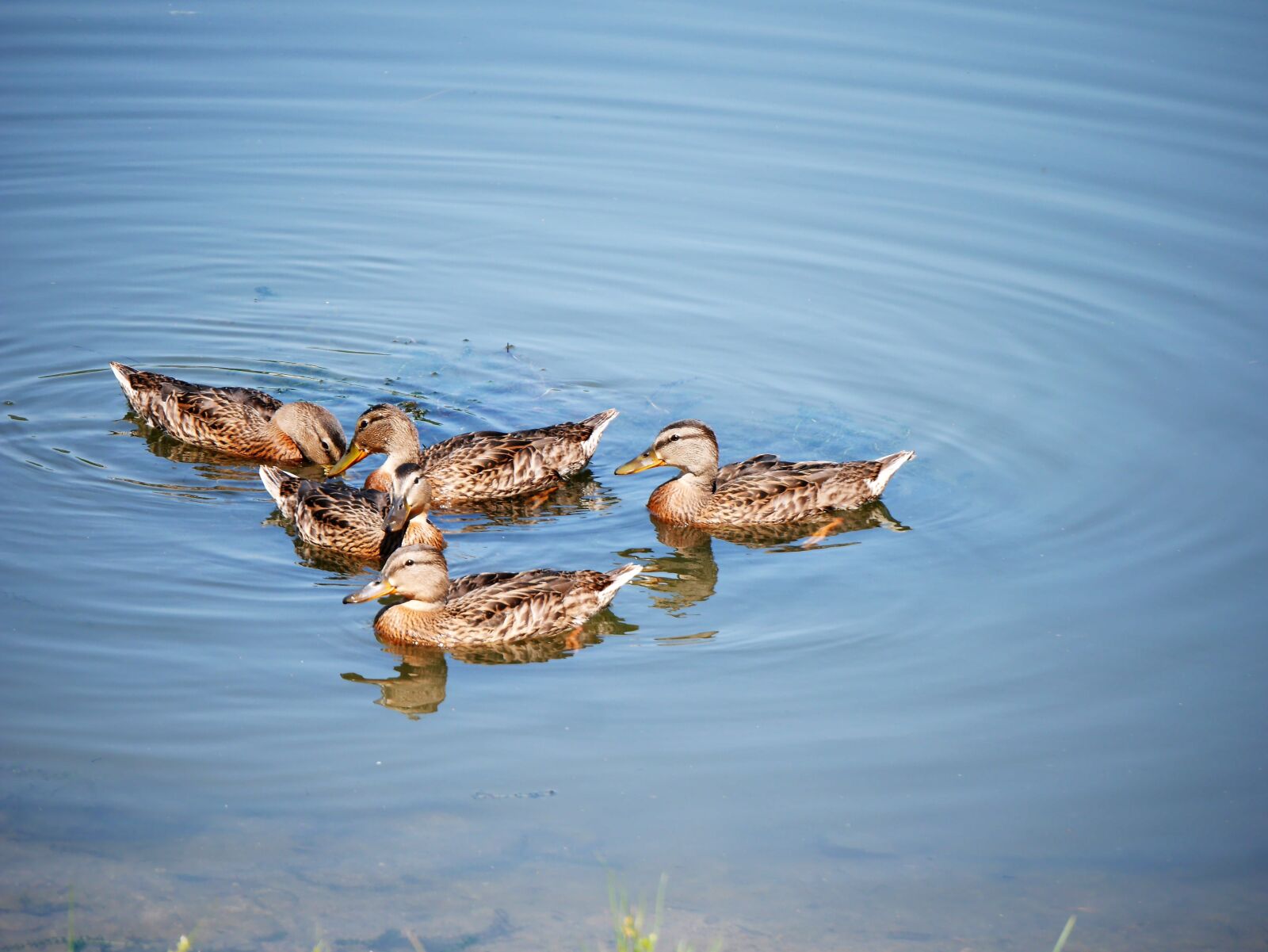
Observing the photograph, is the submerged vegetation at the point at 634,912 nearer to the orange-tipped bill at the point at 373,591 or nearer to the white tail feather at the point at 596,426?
the orange-tipped bill at the point at 373,591

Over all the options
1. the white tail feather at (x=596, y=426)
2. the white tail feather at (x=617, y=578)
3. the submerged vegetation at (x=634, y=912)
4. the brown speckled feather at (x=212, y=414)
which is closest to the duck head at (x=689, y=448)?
the white tail feather at (x=596, y=426)

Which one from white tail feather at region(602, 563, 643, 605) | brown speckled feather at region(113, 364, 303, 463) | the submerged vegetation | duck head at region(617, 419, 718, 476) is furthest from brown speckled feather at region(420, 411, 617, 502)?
the submerged vegetation

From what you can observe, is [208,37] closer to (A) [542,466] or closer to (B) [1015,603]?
(A) [542,466]

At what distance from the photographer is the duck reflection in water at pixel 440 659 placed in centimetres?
847

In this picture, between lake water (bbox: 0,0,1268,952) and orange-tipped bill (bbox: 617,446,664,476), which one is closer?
lake water (bbox: 0,0,1268,952)

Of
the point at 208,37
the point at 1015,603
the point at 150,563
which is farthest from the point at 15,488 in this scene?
the point at 208,37

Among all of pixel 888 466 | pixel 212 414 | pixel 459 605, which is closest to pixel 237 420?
pixel 212 414

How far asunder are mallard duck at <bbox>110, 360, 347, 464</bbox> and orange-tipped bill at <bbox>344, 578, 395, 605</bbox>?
3.05 m

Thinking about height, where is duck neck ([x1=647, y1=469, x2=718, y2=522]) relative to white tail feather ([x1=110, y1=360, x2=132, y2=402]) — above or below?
below

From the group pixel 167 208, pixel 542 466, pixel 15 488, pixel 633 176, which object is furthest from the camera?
pixel 633 176

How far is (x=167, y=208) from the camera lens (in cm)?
1591

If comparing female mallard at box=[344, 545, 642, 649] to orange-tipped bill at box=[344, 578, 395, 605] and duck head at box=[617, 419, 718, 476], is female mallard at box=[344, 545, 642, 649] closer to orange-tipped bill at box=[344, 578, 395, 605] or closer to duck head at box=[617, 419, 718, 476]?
orange-tipped bill at box=[344, 578, 395, 605]

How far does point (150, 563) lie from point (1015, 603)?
5.64 metres

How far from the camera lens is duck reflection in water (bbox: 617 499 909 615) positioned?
10.3 m
